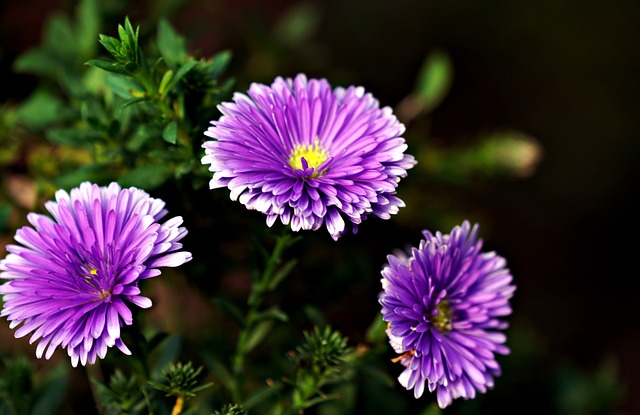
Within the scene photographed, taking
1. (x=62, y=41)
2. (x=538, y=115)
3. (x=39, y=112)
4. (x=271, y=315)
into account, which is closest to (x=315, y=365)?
(x=271, y=315)

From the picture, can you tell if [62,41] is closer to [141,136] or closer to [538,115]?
[141,136]

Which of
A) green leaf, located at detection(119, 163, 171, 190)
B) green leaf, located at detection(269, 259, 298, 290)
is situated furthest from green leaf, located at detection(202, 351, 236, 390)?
green leaf, located at detection(119, 163, 171, 190)

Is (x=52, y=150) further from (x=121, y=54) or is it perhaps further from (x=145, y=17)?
(x=121, y=54)

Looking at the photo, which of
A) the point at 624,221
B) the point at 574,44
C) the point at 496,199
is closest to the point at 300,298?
the point at 496,199

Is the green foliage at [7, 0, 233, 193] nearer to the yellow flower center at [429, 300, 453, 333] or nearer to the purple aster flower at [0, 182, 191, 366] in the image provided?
the purple aster flower at [0, 182, 191, 366]

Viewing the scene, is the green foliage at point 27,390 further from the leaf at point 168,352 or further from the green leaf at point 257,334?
the green leaf at point 257,334

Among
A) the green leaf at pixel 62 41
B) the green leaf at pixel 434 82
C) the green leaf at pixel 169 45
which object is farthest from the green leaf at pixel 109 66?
the green leaf at pixel 434 82

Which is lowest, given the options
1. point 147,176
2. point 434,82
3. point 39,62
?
point 147,176
